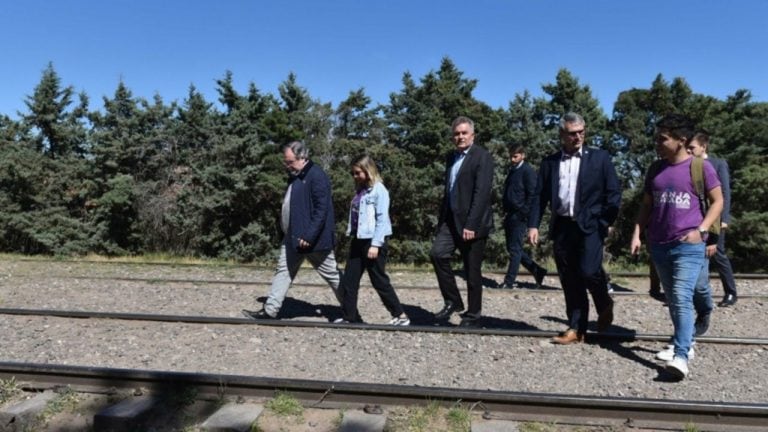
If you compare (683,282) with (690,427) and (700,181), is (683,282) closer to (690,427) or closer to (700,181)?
(700,181)

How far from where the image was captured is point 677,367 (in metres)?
4.55

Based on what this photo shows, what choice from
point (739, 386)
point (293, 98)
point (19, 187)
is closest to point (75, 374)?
point (739, 386)

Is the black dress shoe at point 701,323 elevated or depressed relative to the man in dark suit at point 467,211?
depressed

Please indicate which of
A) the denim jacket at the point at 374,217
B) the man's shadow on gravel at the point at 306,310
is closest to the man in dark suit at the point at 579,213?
the denim jacket at the point at 374,217

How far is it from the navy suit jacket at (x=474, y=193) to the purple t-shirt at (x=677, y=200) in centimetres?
164

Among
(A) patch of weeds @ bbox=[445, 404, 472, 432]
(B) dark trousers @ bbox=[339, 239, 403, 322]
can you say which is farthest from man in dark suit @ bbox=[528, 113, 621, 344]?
(A) patch of weeds @ bbox=[445, 404, 472, 432]

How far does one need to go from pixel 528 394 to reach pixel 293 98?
17.7 m

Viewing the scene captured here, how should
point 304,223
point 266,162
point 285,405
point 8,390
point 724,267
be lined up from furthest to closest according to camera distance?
point 266,162
point 724,267
point 304,223
point 8,390
point 285,405

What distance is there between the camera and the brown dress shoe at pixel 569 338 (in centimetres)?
541

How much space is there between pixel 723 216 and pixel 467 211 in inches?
116

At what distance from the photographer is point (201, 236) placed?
18.0m

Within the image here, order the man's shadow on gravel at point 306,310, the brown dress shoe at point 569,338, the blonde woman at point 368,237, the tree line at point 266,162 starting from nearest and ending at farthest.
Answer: the brown dress shoe at point 569,338
the blonde woman at point 368,237
the man's shadow on gravel at point 306,310
the tree line at point 266,162

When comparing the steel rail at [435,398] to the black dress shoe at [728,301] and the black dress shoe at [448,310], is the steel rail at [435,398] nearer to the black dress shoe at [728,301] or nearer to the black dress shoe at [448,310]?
the black dress shoe at [448,310]

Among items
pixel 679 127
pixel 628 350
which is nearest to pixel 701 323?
pixel 628 350
